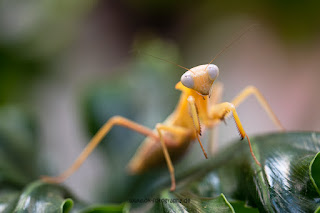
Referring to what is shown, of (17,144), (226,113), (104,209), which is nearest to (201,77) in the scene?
(226,113)

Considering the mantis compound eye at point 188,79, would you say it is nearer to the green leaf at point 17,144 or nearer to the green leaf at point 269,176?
the green leaf at point 269,176

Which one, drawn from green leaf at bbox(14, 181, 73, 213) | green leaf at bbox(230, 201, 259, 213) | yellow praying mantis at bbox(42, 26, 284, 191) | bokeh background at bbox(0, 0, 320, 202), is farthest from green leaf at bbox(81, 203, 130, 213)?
bokeh background at bbox(0, 0, 320, 202)

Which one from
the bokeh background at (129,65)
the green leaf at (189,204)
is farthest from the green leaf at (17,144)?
the green leaf at (189,204)

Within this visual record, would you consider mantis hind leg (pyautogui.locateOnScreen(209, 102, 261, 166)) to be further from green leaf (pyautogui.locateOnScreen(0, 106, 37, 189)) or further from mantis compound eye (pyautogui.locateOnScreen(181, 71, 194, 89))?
green leaf (pyautogui.locateOnScreen(0, 106, 37, 189))

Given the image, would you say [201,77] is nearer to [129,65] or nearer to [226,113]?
[226,113]

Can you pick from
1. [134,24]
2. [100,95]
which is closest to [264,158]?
[100,95]
